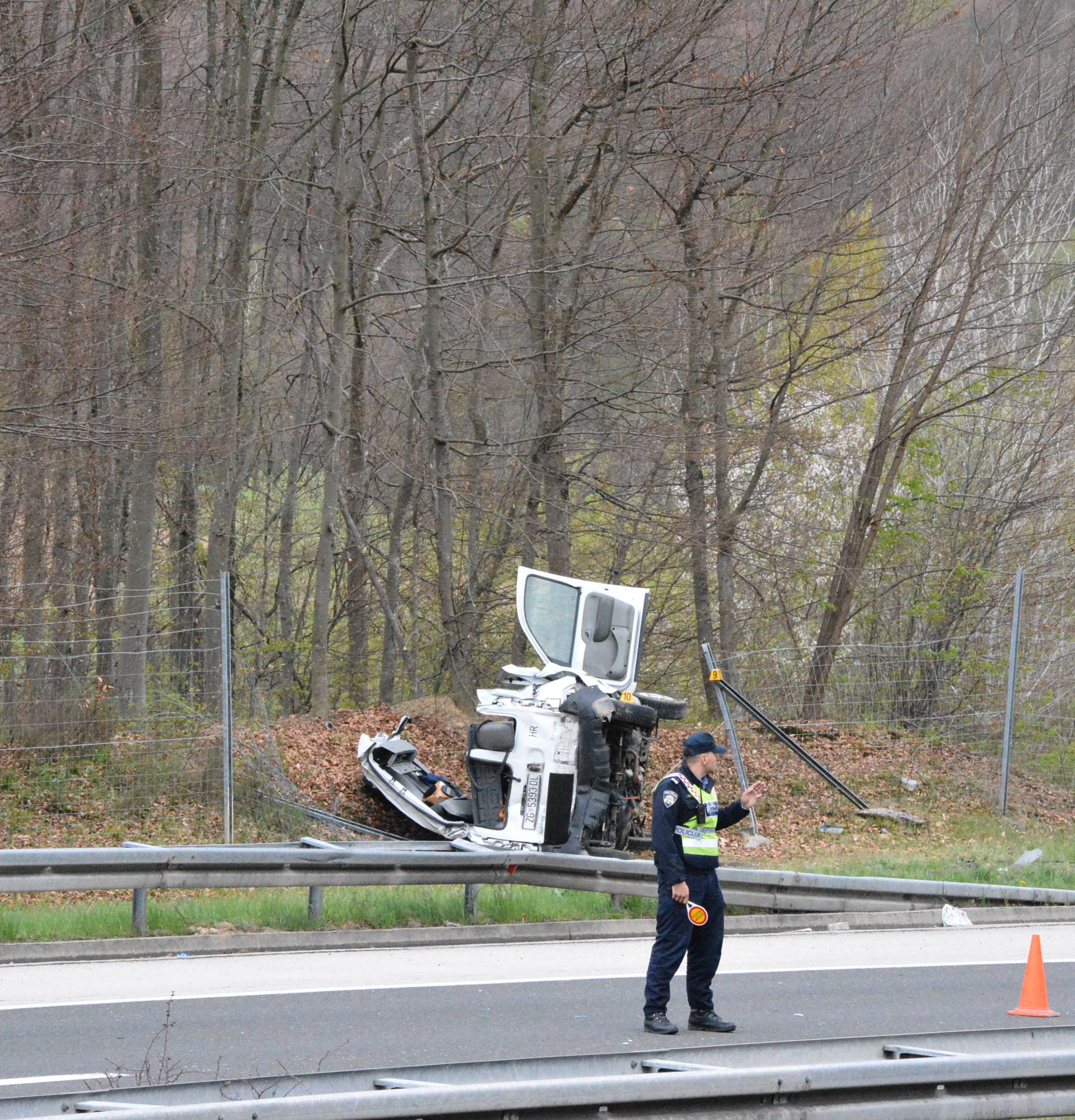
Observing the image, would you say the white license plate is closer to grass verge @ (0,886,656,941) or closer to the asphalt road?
grass verge @ (0,886,656,941)

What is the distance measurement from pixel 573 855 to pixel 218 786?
446 cm

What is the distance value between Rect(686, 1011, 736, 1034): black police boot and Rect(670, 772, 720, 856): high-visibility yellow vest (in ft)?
2.89

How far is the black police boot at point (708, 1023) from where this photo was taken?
24.8 feet

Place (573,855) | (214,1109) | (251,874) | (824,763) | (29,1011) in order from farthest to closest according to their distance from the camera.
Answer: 1. (824,763)
2. (573,855)
3. (251,874)
4. (29,1011)
5. (214,1109)

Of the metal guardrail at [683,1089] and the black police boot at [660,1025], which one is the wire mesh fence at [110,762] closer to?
the black police boot at [660,1025]

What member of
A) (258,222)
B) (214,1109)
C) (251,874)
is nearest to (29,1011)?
(251,874)

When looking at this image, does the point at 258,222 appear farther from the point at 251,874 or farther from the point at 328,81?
the point at 251,874

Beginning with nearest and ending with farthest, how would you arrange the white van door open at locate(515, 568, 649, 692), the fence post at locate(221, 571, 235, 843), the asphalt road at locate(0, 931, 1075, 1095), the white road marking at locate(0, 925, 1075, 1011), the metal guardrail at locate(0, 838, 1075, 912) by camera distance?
1. the asphalt road at locate(0, 931, 1075, 1095)
2. the white road marking at locate(0, 925, 1075, 1011)
3. the metal guardrail at locate(0, 838, 1075, 912)
4. the fence post at locate(221, 571, 235, 843)
5. the white van door open at locate(515, 568, 649, 692)

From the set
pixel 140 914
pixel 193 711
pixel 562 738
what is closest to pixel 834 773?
pixel 562 738

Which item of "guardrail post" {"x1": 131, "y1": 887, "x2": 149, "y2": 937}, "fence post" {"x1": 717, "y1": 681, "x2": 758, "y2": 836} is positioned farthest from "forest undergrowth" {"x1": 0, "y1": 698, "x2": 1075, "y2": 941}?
"fence post" {"x1": 717, "y1": 681, "x2": 758, "y2": 836}

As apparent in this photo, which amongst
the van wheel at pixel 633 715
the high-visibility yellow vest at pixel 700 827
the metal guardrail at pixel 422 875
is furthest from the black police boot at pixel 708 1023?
the van wheel at pixel 633 715

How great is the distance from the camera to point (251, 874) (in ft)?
33.0

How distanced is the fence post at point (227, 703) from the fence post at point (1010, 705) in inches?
386

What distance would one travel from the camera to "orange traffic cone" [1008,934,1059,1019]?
26.3 ft
